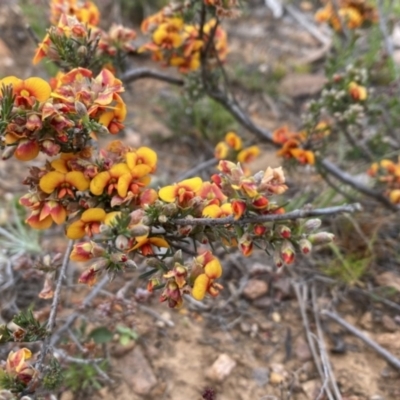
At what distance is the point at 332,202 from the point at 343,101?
0.61 metres

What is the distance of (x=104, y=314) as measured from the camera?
90.7 inches

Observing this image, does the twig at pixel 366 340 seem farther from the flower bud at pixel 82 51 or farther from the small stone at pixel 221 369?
the flower bud at pixel 82 51

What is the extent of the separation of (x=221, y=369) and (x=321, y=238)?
0.96 meters

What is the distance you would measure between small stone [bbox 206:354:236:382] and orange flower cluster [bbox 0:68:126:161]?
1235 millimetres

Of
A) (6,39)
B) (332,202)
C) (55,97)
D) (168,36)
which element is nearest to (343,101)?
(332,202)

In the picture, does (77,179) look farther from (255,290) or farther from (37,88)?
(255,290)

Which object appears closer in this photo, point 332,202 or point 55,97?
point 55,97

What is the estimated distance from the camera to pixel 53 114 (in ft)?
5.55

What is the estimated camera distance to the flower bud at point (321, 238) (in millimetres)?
1747

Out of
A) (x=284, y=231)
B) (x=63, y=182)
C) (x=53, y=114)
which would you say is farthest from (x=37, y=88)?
(x=284, y=231)

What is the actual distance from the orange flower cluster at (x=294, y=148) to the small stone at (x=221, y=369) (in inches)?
44.8

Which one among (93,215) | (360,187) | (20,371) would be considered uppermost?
(360,187)

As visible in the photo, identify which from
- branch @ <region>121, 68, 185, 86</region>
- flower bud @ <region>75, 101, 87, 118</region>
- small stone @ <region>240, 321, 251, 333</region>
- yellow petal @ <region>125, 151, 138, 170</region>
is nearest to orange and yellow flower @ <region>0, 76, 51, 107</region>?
flower bud @ <region>75, 101, 87, 118</region>

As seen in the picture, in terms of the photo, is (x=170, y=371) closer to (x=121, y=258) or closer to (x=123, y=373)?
(x=123, y=373)
